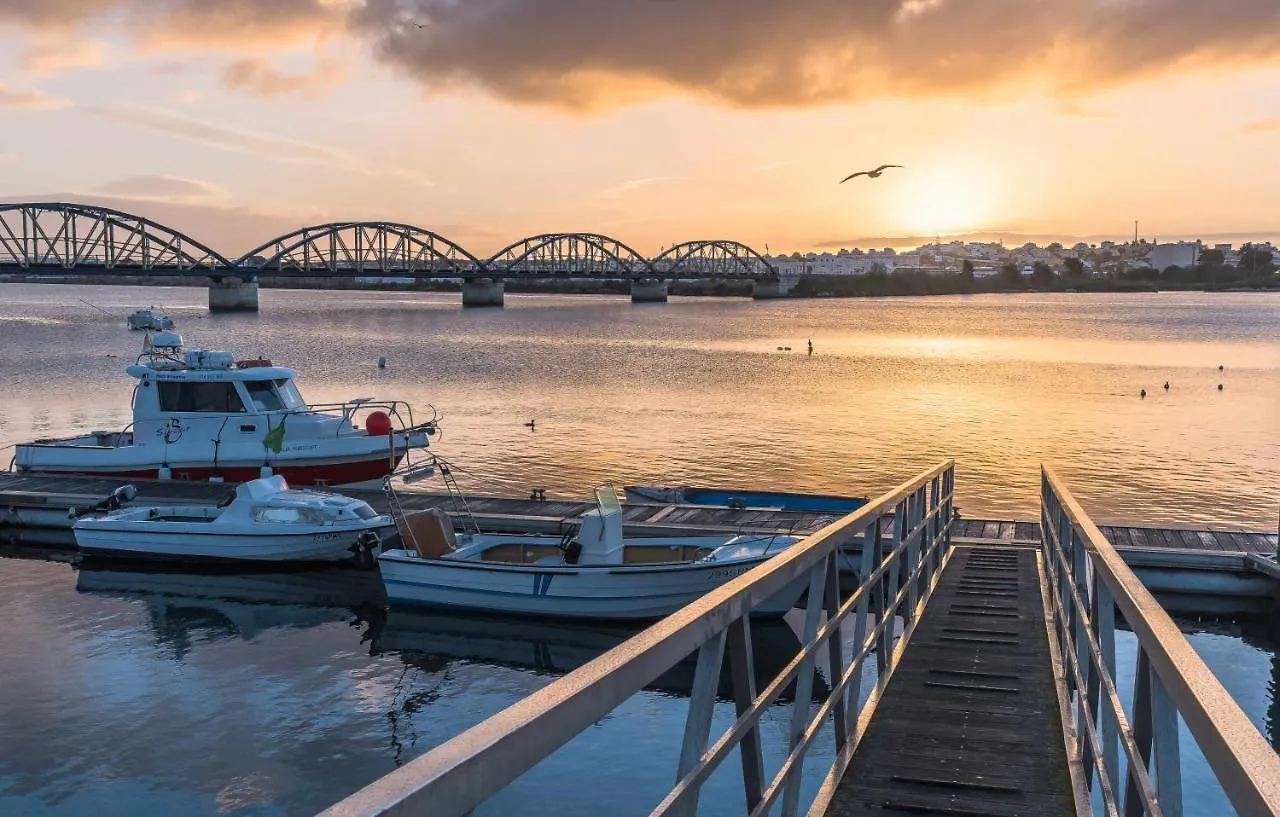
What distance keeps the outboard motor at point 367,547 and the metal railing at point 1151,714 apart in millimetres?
15585

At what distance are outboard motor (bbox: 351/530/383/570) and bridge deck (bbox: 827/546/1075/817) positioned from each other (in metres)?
13.0

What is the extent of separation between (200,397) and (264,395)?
4.74 ft

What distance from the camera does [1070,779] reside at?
5859mm

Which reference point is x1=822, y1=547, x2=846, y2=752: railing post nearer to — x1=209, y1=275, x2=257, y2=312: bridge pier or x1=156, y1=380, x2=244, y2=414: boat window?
x1=156, y1=380, x2=244, y2=414: boat window

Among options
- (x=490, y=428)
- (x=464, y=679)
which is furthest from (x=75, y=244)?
(x=464, y=679)

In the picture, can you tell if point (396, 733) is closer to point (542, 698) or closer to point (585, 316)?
point (542, 698)

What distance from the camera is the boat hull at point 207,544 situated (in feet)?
67.5

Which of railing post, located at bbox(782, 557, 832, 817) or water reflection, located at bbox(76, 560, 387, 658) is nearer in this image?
railing post, located at bbox(782, 557, 832, 817)

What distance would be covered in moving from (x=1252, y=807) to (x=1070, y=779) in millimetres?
4513

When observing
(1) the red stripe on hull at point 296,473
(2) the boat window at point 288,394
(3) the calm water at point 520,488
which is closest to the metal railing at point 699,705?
(3) the calm water at point 520,488

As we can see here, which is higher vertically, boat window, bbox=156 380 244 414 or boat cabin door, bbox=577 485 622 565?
boat window, bbox=156 380 244 414

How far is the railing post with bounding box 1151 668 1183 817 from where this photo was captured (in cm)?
289

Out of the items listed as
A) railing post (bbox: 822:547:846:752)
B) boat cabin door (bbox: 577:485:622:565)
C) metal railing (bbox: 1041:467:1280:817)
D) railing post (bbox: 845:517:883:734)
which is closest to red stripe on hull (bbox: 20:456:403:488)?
boat cabin door (bbox: 577:485:622:565)

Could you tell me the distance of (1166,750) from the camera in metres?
2.93
